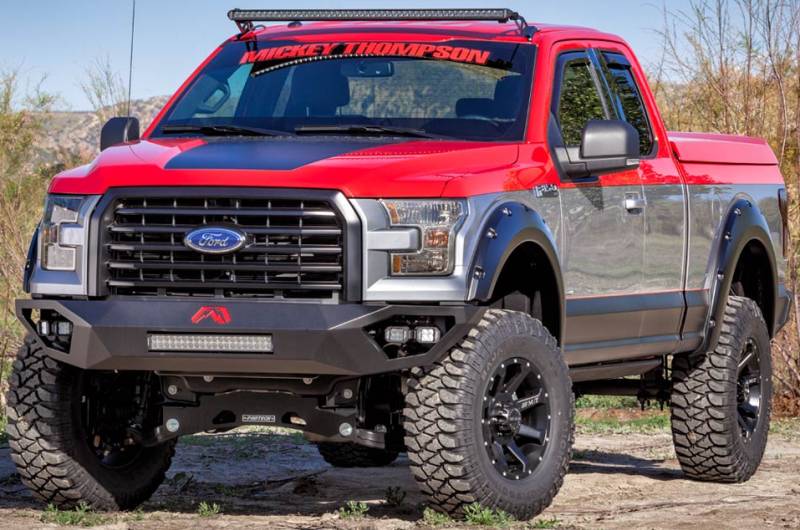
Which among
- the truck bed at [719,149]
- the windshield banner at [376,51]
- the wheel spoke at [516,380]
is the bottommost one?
the wheel spoke at [516,380]

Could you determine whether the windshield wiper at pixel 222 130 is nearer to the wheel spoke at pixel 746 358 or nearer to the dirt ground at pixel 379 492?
the dirt ground at pixel 379 492

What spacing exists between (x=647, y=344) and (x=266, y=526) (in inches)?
89.3

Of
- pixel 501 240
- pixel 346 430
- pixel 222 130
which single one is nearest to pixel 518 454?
pixel 346 430

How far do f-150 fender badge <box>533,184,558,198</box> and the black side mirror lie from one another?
72.3 inches

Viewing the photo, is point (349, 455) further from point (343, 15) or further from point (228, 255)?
point (228, 255)

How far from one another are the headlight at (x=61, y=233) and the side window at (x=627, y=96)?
112 inches

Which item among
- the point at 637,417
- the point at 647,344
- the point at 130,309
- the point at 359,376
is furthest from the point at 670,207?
the point at 637,417

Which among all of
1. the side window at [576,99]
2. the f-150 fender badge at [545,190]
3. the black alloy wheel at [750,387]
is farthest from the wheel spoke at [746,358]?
the f-150 fender badge at [545,190]

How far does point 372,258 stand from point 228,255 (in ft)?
1.77

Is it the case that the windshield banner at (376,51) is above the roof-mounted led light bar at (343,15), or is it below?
below

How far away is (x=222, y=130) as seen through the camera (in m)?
6.82

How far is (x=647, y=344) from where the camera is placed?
766 centimetres

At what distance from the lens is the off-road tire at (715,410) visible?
826cm

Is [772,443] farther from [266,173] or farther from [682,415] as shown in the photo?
[266,173]
